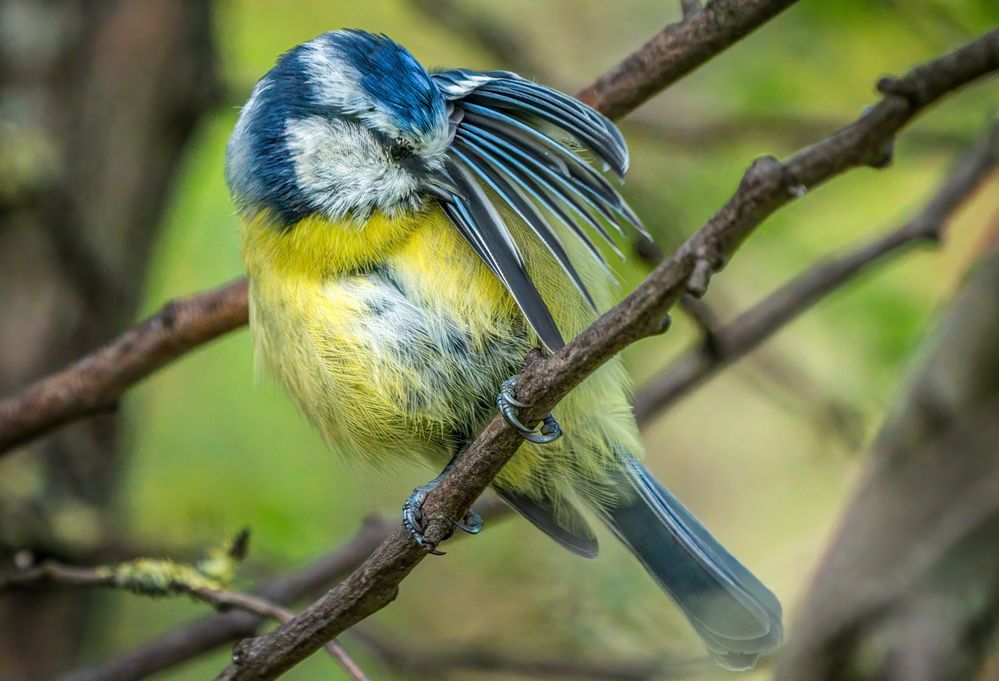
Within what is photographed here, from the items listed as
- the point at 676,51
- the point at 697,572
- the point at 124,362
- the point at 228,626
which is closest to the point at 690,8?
the point at 676,51

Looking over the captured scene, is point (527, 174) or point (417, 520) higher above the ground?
point (527, 174)

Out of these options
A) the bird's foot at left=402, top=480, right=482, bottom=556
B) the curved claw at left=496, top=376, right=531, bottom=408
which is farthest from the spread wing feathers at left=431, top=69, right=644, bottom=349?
the bird's foot at left=402, top=480, right=482, bottom=556

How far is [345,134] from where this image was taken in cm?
161

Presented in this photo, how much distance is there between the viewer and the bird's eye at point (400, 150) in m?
1.56

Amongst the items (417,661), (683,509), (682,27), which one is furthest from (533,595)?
(682,27)

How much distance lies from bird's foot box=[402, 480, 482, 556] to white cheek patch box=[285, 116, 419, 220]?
0.41 m

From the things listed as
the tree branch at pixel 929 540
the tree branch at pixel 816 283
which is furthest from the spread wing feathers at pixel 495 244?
Result: the tree branch at pixel 929 540

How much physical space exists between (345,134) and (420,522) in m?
0.61

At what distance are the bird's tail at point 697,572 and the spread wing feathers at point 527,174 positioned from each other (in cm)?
51

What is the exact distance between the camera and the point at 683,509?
1862mm

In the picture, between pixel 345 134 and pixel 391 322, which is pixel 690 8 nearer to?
pixel 345 134

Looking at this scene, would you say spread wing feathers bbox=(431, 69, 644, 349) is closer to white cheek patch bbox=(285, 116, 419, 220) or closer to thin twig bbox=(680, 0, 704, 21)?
white cheek patch bbox=(285, 116, 419, 220)

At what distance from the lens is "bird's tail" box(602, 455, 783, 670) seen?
5.83 ft

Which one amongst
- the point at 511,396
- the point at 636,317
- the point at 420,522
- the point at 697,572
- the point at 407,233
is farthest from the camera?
the point at 697,572
